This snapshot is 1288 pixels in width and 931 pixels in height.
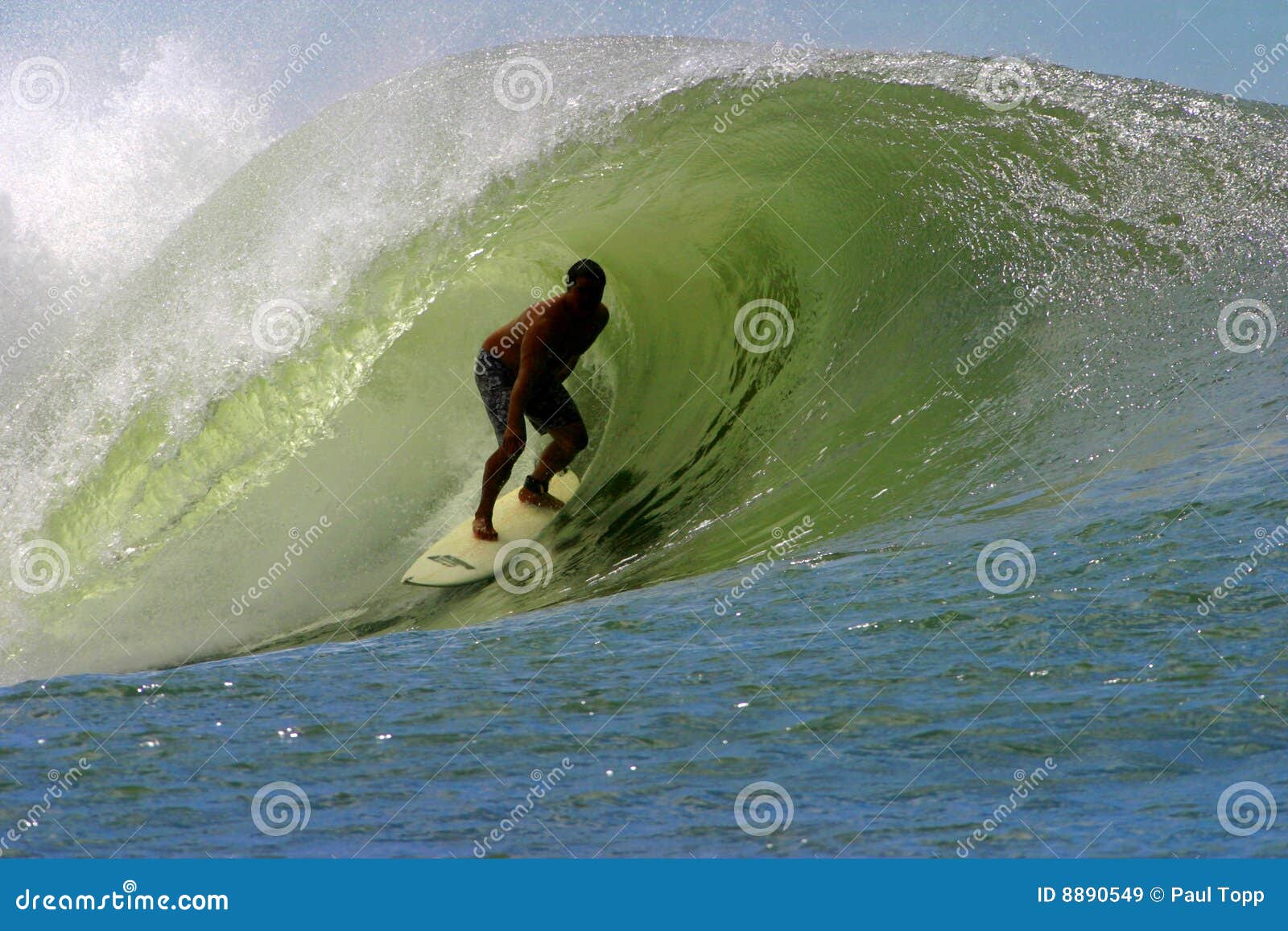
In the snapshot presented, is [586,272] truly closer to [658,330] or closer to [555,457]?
[555,457]

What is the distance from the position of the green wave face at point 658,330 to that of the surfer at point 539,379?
362mm

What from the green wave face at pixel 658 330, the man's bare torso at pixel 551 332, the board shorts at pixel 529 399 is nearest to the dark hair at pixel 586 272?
the man's bare torso at pixel 551 332

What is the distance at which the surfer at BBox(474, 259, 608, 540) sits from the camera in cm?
590

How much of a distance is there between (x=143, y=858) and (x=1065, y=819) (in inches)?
73.1

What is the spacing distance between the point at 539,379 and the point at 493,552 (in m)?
0.89

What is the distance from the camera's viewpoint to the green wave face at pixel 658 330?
19.6 ft

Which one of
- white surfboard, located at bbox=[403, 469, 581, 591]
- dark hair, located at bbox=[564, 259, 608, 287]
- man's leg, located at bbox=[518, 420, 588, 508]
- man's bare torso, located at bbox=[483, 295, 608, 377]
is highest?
dark hair, located at bbox=[564, 259, 608, 287]

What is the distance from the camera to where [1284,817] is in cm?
231

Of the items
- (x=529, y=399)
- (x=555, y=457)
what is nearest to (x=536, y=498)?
(x=555, y=457)

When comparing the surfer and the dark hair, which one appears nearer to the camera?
the surfer

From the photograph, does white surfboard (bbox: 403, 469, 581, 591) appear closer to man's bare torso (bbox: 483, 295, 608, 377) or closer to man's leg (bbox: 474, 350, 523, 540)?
man's leg (bbox: 474, 350, 523, 540)

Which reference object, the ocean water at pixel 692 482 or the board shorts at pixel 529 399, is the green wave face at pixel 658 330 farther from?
the board shorts at pixel 529 399

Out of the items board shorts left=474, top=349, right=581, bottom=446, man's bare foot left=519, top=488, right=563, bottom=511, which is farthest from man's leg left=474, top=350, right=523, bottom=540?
man's bare foot left=519, top=488, right=563, bottom=511

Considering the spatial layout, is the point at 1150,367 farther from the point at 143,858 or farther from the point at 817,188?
the point at 143,858
